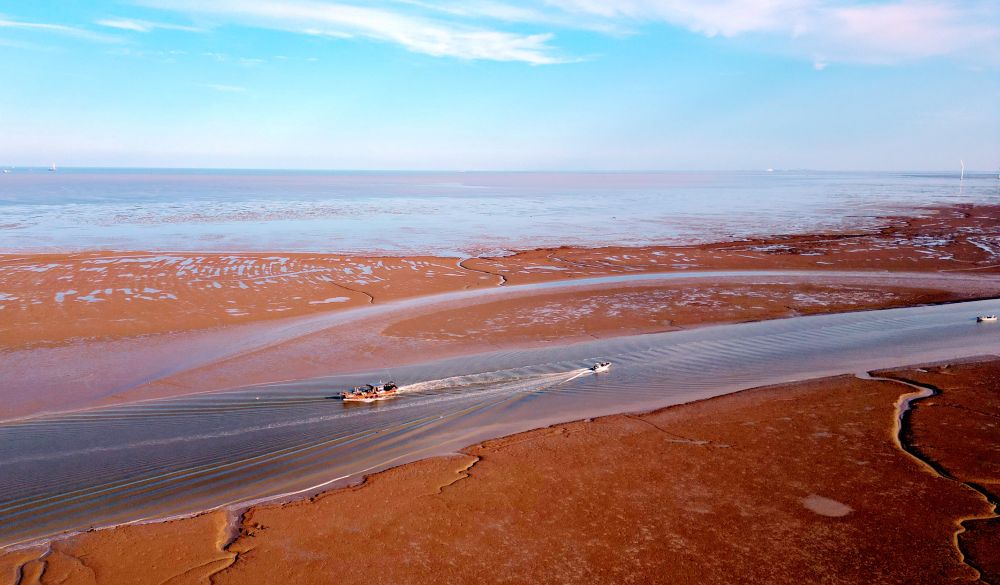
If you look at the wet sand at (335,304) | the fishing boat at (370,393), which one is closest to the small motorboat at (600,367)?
the wet sand at (335,304)

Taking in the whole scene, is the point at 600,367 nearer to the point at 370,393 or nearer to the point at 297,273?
the point at 370,393

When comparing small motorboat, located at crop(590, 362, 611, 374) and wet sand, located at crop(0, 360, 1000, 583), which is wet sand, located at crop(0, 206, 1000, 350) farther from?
wet sand, located at crop(0, 360, 1000, 583)

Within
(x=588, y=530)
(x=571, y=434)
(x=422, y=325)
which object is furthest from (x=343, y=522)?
(x=422, y=325)

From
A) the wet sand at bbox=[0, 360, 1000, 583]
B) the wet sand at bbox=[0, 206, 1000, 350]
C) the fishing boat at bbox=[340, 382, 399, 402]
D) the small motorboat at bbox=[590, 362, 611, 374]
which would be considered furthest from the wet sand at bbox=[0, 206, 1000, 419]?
the wet sand at bbox=[0, 360, 1000, 583]

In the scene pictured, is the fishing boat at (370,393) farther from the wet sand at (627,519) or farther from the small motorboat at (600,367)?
the small motorboat at (600,367)

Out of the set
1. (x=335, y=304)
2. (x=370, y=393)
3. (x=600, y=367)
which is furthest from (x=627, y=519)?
(x=335, y=304)

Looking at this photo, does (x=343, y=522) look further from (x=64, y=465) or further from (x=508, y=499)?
(x=64, y=465)
